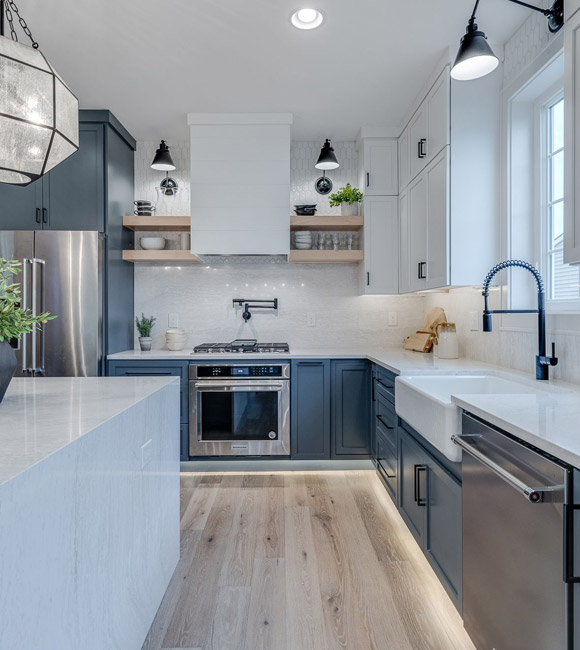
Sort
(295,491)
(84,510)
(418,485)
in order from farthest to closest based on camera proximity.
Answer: (295,491) < (418,485) < (84,510)

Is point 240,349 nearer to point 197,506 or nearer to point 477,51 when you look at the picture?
point 197,506

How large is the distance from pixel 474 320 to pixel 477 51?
63.9 inches

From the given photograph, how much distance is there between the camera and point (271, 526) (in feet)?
8.17

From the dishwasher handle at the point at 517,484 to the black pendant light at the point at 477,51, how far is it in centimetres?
149

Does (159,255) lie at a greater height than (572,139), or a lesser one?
lesser

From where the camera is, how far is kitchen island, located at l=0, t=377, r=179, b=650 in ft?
2.55

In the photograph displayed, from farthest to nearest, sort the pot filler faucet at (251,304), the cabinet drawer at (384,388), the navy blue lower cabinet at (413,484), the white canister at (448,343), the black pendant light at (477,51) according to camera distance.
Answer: the pot filler faucet at (251,304) → the white canister at (448,343) → the cabinet drawer at (384,388) → the navy blue lower cabinet at (413,484) → the black pendant light at (477,51)

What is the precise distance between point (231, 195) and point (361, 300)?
140 centimetres

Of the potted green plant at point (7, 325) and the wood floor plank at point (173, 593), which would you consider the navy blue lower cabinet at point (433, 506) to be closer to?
the wood floor plank at point (173, 593)

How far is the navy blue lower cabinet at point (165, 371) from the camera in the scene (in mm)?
3217

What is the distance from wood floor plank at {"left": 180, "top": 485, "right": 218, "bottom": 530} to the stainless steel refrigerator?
3.60ft

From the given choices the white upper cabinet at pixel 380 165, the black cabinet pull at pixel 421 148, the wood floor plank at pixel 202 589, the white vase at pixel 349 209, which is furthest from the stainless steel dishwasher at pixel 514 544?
the white vase at pixel 349 209

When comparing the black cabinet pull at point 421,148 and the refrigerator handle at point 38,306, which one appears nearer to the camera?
the black cabinet pull at point 421,148

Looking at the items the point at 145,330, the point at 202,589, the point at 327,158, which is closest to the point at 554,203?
the point at 327,158
